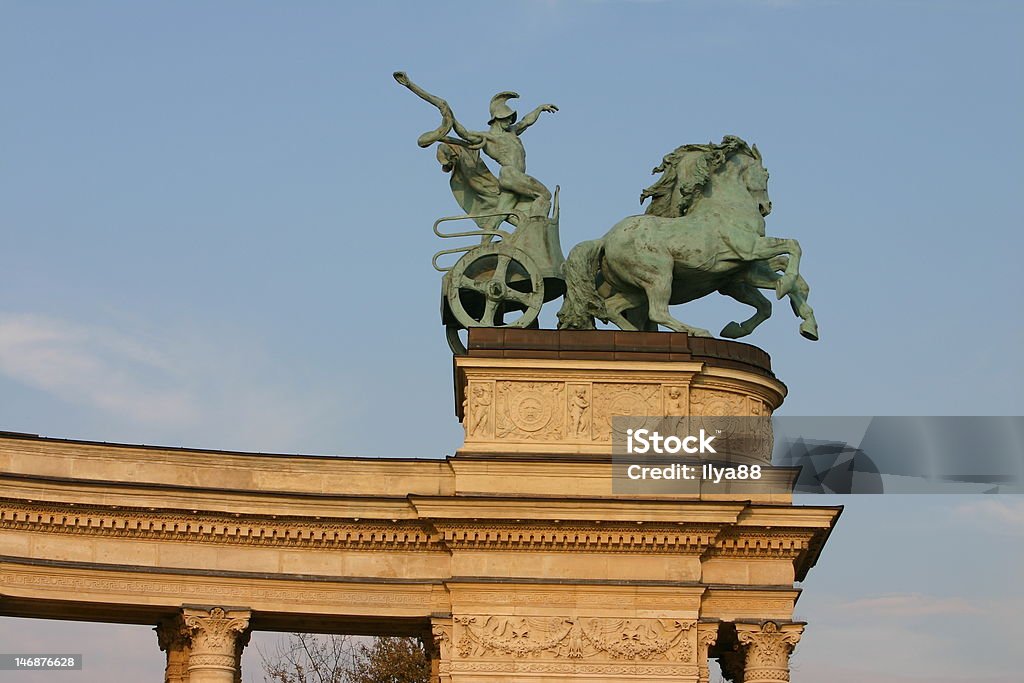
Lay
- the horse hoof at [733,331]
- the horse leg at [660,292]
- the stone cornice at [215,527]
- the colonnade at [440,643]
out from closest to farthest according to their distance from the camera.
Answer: the stone cornice at [215,527], the colonnade at [440,643], the horse leg at [660,292], the horse hoof at [733,331]

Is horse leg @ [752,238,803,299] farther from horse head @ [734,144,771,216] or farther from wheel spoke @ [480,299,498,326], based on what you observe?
wheel spoke @ [480,299,498,326]

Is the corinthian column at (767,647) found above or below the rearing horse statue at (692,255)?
below

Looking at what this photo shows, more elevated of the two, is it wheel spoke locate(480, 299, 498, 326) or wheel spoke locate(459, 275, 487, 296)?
wheel spoke locate(459, 275, 487, 296)

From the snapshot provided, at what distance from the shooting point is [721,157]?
40.7m

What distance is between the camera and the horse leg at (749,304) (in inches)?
1603

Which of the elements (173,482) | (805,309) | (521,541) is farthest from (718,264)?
(173,482)

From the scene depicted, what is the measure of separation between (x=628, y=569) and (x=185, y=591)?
8045 millimetres

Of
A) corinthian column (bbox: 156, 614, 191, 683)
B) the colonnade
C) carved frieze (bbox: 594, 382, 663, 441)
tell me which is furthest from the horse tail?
corinthian column (bbox: 156, 614, 191, 683)

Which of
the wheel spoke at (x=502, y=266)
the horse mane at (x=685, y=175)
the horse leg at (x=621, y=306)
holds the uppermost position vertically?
the horse mane at (x=685, y=175)

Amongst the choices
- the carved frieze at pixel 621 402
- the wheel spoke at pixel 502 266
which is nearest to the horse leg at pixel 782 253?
the carved frieze at pixel 621 402

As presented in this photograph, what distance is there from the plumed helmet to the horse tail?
3598 mm

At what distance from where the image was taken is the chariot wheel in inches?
1560

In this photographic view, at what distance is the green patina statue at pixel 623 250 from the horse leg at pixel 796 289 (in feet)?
0.07

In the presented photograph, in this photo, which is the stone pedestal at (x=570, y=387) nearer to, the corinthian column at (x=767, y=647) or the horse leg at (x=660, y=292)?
the horse leg at (x=660, y=292)
